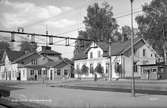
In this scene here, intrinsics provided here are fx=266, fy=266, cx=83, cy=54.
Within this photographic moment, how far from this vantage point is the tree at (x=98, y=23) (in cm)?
7312

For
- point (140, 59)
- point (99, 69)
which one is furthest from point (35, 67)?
point (140, 59)

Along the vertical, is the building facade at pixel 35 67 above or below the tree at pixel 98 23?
below

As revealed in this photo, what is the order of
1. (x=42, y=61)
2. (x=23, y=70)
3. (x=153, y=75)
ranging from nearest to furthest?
(x=153, y=75) → (x=23, y=70) → (x=42, y=61)

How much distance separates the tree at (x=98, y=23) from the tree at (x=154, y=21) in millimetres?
15470

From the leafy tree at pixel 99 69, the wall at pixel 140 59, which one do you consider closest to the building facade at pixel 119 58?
the wall at pixel 140 59

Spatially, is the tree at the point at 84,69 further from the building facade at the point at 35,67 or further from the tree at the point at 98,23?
the tree at the point at 98,23

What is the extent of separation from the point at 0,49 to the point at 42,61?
4339 cm

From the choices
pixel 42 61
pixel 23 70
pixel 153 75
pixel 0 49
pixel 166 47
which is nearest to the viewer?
pixel 153 75

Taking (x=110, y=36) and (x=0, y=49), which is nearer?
(x=110, y=36)

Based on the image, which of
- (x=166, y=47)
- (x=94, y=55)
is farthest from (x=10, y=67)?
(x=166, y=47)

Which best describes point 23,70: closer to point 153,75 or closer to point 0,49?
point 153,75

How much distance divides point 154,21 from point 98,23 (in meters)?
20.7

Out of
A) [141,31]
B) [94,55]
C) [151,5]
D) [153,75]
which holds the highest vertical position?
[151,5]

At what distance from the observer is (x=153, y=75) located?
4356 centimetres
